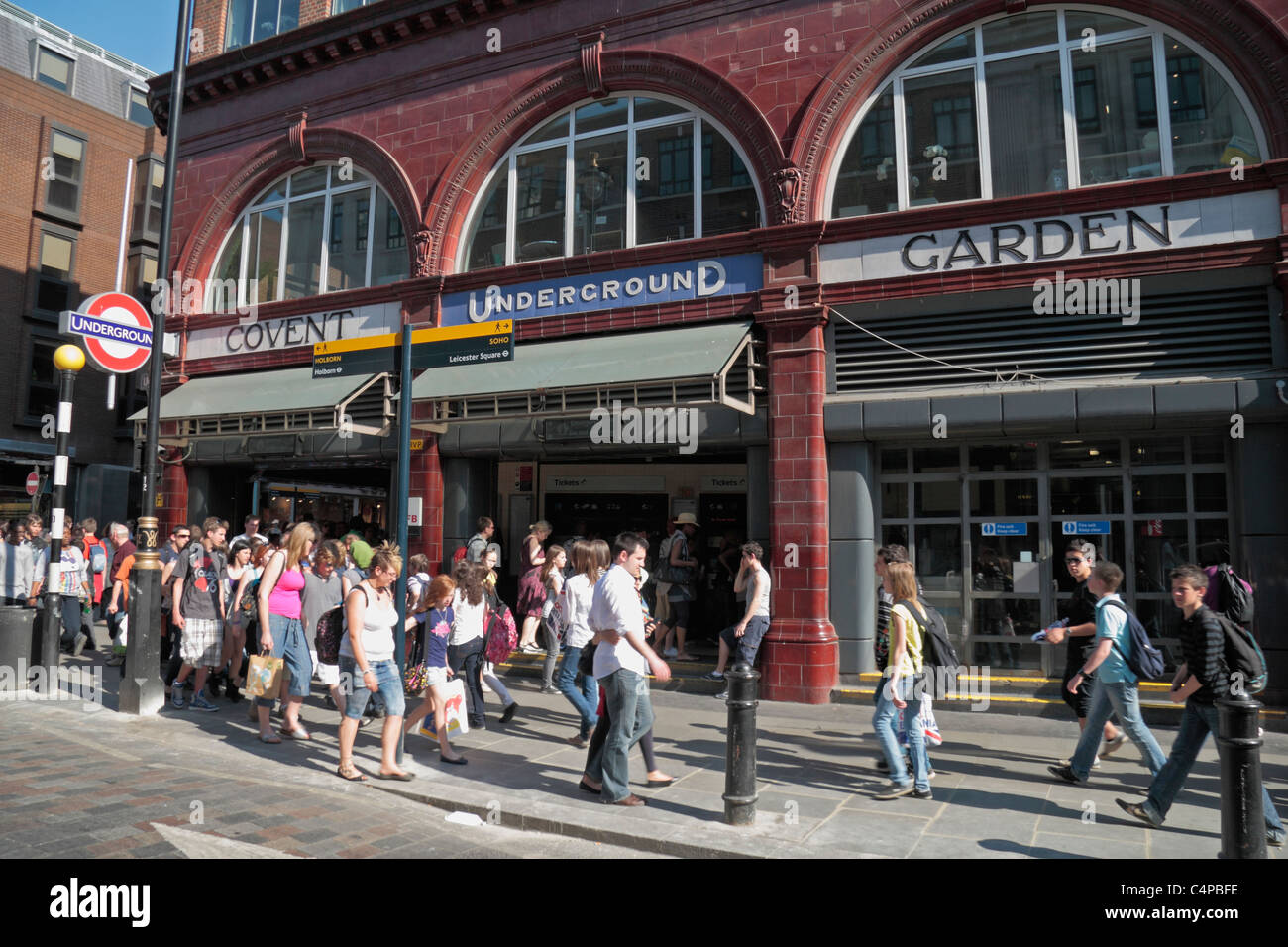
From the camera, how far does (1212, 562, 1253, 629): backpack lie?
716 centimetres

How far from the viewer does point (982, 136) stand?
33.5ft

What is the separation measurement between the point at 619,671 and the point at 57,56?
123ft

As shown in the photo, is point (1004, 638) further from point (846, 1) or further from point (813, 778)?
point (846, 1)

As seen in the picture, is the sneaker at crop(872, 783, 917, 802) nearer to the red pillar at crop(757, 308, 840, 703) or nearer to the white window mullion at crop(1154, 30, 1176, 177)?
the red pillar at crop(757, 308, 840, 703)

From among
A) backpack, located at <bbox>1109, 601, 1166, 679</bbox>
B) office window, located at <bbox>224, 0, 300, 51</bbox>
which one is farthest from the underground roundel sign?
backpack, located at <bbox>1109, 601, 1166, 679</bbox>

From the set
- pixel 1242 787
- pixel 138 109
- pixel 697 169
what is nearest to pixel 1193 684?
pixel 1242 787

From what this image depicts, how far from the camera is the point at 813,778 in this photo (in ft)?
22.7

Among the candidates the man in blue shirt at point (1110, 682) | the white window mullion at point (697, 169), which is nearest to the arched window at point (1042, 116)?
the white window mullion at point (697, 169)

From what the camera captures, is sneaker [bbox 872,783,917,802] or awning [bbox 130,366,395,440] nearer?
sneaker [bbox 872,783,917,802]

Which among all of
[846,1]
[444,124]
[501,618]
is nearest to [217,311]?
[444,124]

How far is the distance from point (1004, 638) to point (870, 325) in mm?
3976

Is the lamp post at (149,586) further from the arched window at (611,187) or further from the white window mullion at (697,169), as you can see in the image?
the white window mullion at (697,169)

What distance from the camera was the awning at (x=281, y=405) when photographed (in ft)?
42.4

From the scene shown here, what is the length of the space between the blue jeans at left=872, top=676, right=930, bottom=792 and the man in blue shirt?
1.32 meters
